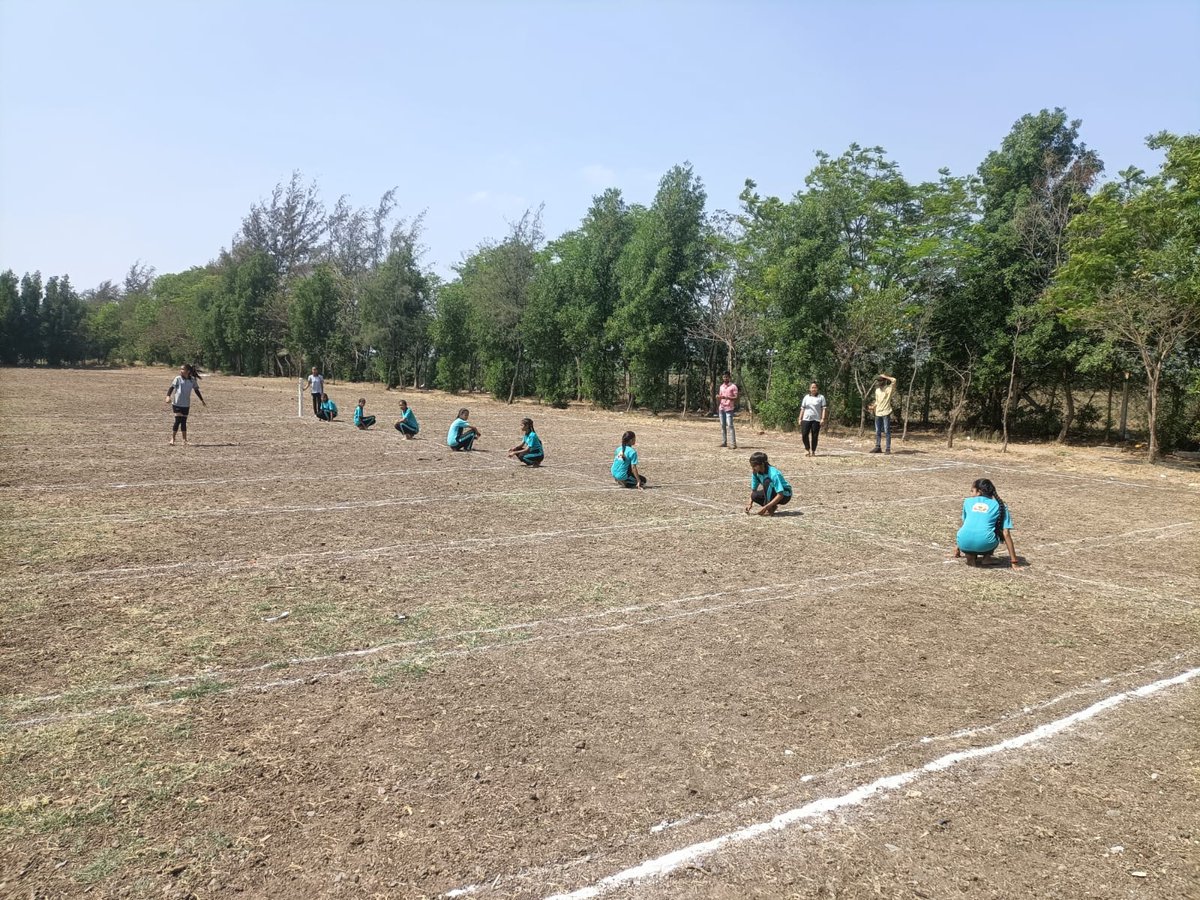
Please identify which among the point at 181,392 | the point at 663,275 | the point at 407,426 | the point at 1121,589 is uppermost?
the point at 663,275

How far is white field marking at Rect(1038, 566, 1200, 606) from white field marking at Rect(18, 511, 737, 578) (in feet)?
14.0

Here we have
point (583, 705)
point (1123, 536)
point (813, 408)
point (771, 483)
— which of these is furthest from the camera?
point (813, 408)

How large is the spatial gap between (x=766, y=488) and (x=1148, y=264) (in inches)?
466

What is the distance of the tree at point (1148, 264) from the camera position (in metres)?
16.9

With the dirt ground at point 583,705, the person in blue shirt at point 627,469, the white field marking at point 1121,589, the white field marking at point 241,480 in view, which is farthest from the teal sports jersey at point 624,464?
the white field marking at point 1121,589

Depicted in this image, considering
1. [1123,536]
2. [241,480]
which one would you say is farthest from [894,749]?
[241,480]

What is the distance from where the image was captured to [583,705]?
5.04 metres

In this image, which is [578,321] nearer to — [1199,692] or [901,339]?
[901,339]

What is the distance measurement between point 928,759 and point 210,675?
14.3 ft

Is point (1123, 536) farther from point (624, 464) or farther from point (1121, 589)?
Result: point (624, 464)

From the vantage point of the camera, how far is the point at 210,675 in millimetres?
5289

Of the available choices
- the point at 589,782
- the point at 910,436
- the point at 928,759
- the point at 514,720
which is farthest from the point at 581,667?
the point at 910,436

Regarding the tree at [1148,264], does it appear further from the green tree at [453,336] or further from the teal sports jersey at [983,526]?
the green tree at [453,336]

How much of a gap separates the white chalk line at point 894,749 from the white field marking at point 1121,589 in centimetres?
175
